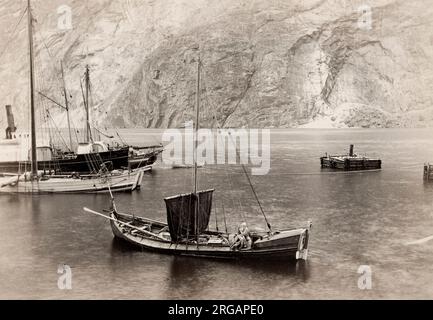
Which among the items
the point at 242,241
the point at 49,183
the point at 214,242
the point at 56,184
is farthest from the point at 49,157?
the point at 242,241

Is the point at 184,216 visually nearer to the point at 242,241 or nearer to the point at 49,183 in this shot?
the point at 242,241

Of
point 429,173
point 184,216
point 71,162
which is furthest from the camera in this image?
point 71,162

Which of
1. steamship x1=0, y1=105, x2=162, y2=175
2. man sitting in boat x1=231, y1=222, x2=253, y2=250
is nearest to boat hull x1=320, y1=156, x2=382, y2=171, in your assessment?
steamship x1=0, y1=105, x2=162, y2=175

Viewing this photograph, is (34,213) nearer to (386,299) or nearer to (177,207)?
(177,207)

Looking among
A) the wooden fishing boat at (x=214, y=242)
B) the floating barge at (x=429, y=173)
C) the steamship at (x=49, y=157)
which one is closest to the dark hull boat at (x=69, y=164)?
the steamship at (x=49, y=157)

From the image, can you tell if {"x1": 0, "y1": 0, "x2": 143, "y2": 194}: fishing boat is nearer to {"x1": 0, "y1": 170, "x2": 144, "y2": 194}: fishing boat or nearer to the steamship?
{"x1": 0, "y1": 170, "x2": 144, "y2": 194}: fishing boat
